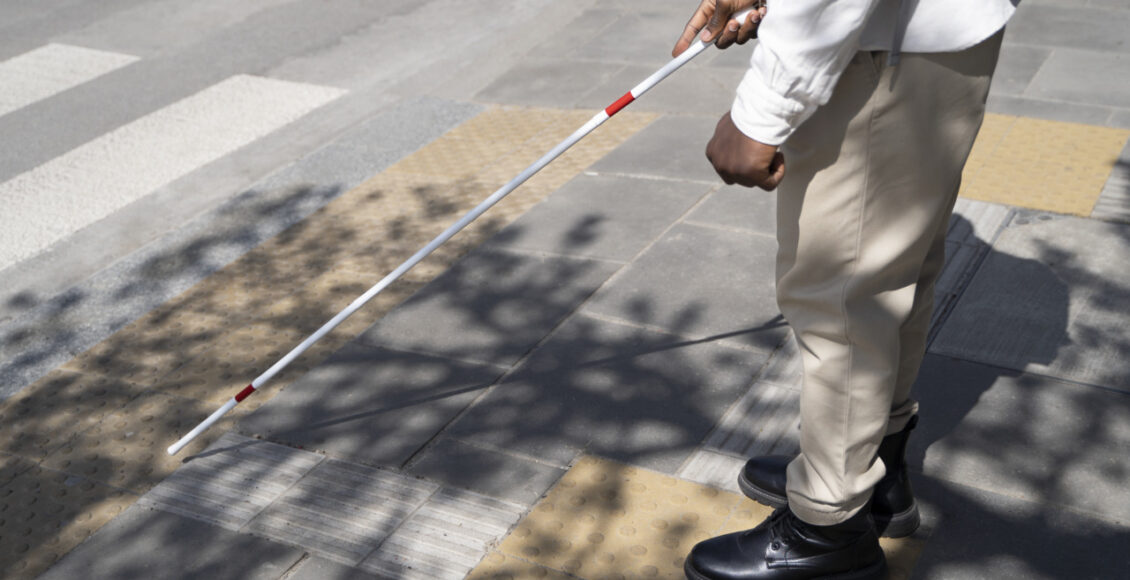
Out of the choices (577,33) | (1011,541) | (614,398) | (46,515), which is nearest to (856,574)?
(1011,541)

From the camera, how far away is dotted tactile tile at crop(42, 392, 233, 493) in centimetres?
328

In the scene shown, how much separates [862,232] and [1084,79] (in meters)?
4.33

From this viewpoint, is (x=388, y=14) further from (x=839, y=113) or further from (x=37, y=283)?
(x=839, y=113)

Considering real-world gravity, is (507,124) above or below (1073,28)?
above

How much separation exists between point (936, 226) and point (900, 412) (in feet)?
1.88

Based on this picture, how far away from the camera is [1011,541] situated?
2625mm

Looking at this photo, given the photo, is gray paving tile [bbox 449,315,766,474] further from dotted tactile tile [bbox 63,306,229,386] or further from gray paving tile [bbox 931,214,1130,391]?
dotted tactile tile [bbox 63,306,229,386]

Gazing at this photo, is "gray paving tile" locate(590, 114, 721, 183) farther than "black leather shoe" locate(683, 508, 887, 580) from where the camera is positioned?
Yes

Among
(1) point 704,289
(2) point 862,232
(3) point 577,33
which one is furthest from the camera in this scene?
(3) point 577,33

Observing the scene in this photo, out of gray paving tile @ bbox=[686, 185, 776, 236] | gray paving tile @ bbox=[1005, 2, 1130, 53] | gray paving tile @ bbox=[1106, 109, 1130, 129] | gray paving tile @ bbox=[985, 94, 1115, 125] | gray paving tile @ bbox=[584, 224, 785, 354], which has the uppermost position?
gray paving tile @ bbox=[584, 224, 785, 354]

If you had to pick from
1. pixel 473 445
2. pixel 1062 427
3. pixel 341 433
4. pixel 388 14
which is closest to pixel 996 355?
pixel 1062 427

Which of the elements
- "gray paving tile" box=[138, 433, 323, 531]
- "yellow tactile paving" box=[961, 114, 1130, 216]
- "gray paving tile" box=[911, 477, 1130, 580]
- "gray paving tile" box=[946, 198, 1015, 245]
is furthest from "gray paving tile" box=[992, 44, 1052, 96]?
"gray paving tile" box=[138, 433, 323, 531]

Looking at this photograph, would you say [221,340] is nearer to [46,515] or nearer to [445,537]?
[46,515]

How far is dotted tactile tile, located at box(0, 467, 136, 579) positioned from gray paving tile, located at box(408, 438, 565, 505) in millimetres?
932
